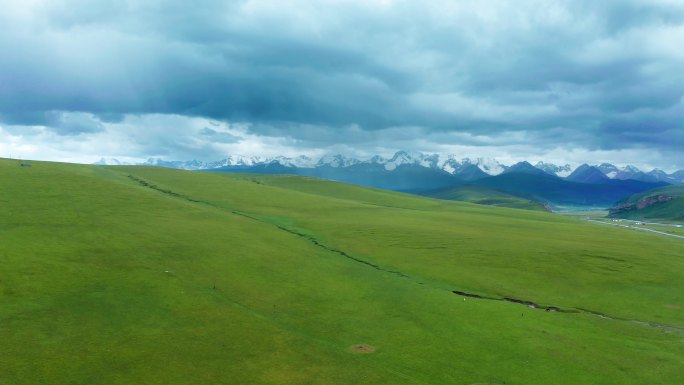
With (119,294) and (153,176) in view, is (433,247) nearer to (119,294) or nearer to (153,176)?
(119,294)

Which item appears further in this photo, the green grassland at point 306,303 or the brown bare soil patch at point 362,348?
the brown bare soil patch at point 362,348

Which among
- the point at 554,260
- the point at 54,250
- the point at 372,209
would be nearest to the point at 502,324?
the point at 554,260

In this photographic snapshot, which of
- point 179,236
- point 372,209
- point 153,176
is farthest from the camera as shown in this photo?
point 153,176

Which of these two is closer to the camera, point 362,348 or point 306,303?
point 362,348

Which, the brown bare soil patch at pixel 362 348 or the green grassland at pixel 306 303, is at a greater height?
the green grassland at pixel 306 303

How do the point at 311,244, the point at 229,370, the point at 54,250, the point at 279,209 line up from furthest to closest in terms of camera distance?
the point at 279,209 < the point at 311,244 < the point at 54,250 < the point at 229,370

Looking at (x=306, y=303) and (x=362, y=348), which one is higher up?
(x=306, y=303)

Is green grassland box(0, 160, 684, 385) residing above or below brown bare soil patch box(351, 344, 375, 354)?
above

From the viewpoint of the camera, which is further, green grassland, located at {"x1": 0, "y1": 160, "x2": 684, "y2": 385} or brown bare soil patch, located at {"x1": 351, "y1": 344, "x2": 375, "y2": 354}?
brown bare soil patch, located at {"x1": 351, "y1": 344, "x2": 375, "y2": 354}
